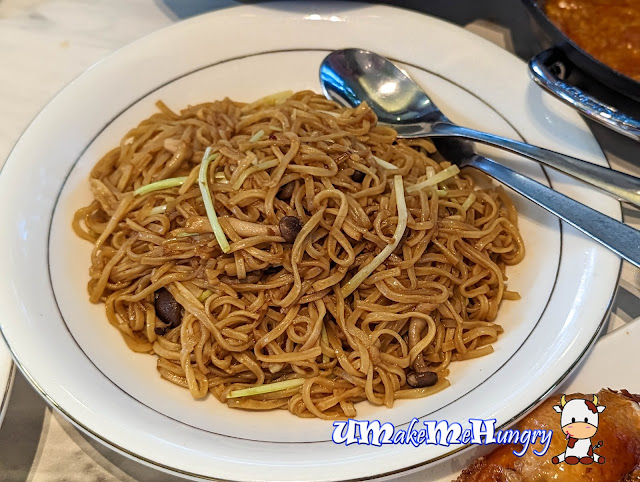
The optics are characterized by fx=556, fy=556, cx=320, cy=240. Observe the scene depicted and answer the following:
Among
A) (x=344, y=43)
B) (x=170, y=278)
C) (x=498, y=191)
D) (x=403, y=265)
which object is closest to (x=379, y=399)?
(x=403, y=265)

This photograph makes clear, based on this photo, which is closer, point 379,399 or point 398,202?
point 379,399

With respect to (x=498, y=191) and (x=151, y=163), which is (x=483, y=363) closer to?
(x=498, y=191)

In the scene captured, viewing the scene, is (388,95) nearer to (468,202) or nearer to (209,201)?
(468,202)

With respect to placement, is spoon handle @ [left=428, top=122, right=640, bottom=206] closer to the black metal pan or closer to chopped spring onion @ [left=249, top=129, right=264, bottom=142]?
the black metal pan

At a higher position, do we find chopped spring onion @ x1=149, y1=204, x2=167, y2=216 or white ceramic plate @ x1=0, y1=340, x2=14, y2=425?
chopped spring onion @ x1=149, y1=204, x2=167, y2=216

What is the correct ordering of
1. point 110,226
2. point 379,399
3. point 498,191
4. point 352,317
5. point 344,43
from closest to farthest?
point 379,399 < point 352,317 < point 110,226 < point 498,191 < point 344,43

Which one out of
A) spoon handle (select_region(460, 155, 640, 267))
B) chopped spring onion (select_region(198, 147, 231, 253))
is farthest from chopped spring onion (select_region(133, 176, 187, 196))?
spoon handle (select_region(460, 155, 640, 267))

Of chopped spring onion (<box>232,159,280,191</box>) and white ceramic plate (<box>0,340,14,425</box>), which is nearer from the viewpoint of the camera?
white ceramic plate (<box>0,340,14,425</box>)
